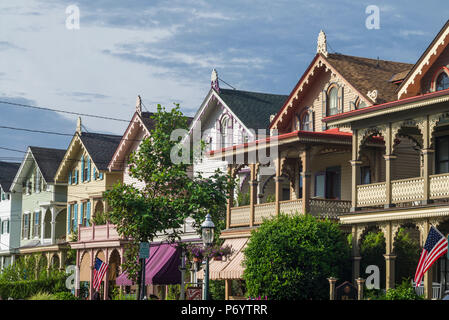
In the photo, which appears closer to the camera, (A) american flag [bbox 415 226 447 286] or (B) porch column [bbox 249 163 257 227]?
(A) american flag [bbox 415 226 447 286]

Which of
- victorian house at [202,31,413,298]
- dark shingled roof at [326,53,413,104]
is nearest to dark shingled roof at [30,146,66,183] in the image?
victorian house at [202,31,413,298]

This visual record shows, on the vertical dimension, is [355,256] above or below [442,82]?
below

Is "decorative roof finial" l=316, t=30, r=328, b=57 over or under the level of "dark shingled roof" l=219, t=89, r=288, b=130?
over

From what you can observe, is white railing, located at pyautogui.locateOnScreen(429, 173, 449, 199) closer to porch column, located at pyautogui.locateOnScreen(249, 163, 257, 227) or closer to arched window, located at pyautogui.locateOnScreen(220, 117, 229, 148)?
porch column, located at pyautogui.locateOnScreen(249, 163, 257, 227)

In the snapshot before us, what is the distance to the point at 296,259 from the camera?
31859 mm

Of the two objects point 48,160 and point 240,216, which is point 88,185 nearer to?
point 48,160

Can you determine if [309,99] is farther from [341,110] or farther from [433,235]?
[433,235]

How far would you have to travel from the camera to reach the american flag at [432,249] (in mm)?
27375

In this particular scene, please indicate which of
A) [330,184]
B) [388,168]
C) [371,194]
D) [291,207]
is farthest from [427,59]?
[330,184]

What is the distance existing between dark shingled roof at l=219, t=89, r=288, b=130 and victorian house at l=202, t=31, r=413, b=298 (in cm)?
290

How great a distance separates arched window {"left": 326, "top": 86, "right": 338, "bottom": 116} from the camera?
129ft

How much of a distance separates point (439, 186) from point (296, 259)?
19.1 feet
